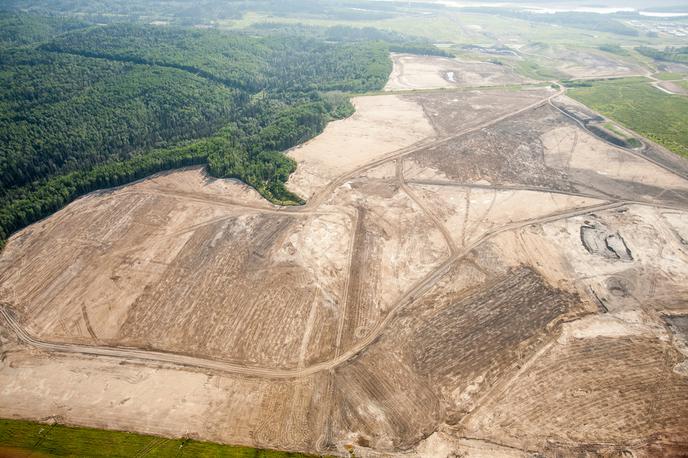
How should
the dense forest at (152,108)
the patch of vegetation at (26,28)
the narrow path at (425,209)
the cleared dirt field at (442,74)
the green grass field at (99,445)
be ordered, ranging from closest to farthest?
the green grass field at (99,445), the narrow path at (425,209), the dense forest at (152,108), the cleared dirt field at (442,74), the patch of vegetation at (26,28)

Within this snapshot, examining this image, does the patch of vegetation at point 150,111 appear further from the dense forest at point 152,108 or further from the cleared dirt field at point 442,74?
the cleared dirt field at point 442,74

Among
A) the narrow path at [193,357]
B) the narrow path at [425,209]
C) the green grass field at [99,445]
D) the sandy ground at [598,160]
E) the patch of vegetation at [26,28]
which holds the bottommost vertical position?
the green grass field at [99,445]

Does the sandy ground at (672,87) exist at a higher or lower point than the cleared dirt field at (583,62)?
lower

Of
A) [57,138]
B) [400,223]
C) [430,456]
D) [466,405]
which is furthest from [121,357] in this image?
[57,138]

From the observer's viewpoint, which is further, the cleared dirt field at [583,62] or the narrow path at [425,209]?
the cleared dirt field at [583,62]

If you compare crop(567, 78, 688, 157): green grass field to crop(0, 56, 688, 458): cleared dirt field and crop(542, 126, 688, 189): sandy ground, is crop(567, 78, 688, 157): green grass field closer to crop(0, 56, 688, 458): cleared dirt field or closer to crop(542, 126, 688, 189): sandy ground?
crop(542, 126, 688, 189): sandy ground

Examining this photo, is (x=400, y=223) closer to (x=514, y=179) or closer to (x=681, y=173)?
(x=514, y=179)

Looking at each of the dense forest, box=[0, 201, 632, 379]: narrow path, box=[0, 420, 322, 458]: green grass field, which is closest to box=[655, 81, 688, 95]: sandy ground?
the dense forest

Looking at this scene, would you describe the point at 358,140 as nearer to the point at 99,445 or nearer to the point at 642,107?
the point at 99,445

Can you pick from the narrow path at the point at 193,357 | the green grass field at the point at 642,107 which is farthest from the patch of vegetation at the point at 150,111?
the green grass field at the point at 642,107
